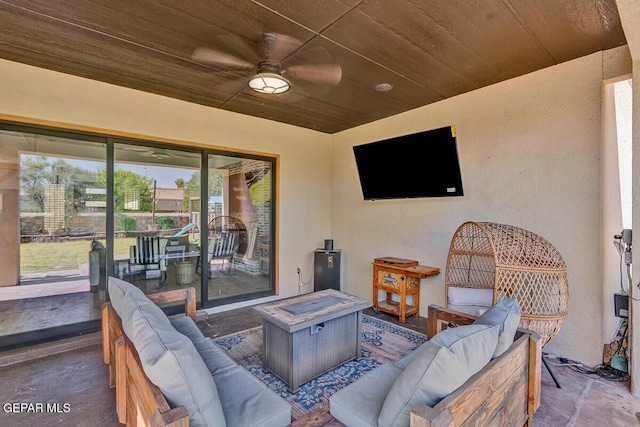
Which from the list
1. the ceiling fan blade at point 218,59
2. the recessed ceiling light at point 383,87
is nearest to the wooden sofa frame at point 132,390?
the ceiling fan blade at point 218,59

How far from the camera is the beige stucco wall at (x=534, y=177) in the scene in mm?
2646

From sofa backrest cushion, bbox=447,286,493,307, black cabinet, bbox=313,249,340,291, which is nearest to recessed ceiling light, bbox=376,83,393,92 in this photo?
sofa backrest cushion, bbox=447,286,493,307

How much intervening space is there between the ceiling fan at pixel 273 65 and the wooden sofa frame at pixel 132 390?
85.1 inches

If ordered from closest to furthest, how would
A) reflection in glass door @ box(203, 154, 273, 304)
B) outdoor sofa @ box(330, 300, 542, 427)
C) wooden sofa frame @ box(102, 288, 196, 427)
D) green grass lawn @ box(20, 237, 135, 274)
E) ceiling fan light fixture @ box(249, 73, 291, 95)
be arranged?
wooden sofa frame @ box(102, 288, 196, 427), outdoor sofa @ box(330, 300, 542, 427), ceiling fan light fixture @ box(249, 73, 291, 95), green grass lawn @ box(20, 237, 135, 274), reflection in glass door @ box(203, 154, 273, 304)

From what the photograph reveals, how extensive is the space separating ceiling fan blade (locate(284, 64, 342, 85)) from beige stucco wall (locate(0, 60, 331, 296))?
5.77ft

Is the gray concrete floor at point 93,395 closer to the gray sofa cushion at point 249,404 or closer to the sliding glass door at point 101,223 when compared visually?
the sliding glass door at point 101,223

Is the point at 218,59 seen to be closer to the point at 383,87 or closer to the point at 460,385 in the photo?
the point at 383,87

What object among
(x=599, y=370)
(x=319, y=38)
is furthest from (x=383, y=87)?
(x=599, y=370)

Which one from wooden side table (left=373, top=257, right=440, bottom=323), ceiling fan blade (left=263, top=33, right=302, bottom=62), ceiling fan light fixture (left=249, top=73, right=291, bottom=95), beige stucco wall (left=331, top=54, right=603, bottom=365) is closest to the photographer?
ceiling fan blade (left=263, top=33, right=302, bottom=62)

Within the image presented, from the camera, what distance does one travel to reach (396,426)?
1.20 m

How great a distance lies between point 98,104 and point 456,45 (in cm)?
368

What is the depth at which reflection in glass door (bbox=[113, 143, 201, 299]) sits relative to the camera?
3500 millimetres

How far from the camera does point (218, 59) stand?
246 centimetres

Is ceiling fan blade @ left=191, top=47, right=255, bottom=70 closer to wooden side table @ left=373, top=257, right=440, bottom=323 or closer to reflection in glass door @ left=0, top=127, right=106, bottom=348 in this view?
reflection in glass door @ left=0, top=127, right=106, bottom=348
